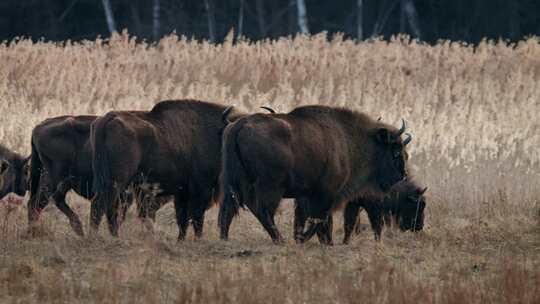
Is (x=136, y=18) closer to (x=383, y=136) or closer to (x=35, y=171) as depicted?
(x=35, y=171)

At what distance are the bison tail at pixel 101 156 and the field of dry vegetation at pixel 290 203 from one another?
586 millimetres

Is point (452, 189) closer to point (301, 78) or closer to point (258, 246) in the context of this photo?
point (258, 246)

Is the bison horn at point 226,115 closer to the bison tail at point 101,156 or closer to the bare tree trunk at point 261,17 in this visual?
the bison tail at point 101,156

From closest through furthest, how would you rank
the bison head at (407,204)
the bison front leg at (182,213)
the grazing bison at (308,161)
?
the grazing bison at (308,161) → the bison front leg at (182,213) → the bison head at (407,204)

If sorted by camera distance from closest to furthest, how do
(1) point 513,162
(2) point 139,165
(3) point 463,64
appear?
(2) point 139,165, (1) point 513,162, (3) point 463,64

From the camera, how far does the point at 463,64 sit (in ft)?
88.9

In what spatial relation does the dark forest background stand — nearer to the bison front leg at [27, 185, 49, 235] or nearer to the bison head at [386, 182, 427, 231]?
the bison head at [386, 182, 427, 231]

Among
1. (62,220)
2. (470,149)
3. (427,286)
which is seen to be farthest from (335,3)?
(427,286)

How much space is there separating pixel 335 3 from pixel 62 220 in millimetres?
37448

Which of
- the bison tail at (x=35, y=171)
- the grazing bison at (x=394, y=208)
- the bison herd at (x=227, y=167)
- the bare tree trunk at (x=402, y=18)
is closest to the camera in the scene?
the bison herd at (x=227, y=167)

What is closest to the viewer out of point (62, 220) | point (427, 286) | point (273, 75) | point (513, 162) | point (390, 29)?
point (427, 286)

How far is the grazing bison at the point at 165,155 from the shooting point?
43.7 ft

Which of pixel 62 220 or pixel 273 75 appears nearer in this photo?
pixel 62 220

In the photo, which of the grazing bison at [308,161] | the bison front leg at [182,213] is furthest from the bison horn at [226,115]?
the bison front leg at [182,213]
